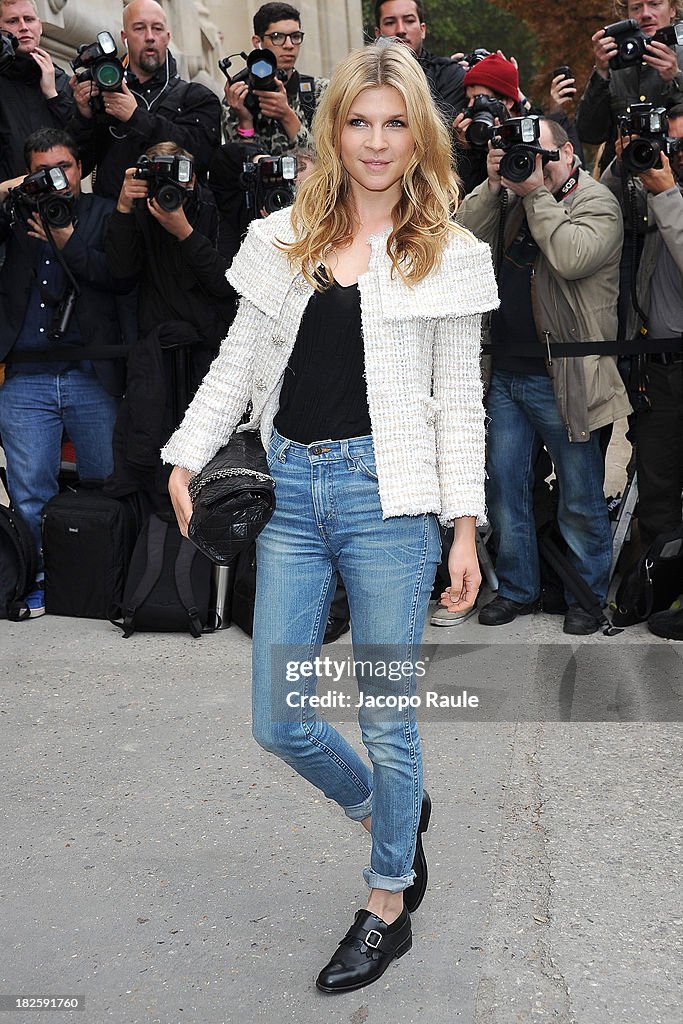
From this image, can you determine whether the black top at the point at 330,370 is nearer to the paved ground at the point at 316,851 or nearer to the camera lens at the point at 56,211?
the paved ground at the point at 316,851

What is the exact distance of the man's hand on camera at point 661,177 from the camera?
501 centimetres

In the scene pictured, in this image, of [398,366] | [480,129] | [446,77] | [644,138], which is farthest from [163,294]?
[398,366]

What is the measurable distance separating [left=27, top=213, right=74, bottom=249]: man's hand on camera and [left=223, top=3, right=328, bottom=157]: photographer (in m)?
0.99

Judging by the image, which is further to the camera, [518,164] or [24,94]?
[24,94]

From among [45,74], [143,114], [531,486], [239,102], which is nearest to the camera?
[531,486]

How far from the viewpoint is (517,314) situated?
17.8 ft

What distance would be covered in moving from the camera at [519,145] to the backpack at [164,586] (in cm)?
212

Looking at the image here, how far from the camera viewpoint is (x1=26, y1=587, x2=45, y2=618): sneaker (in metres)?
5.79

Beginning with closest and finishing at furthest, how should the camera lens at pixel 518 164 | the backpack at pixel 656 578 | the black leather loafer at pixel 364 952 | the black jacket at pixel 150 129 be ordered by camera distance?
the black leather loafer at pixel 364 952 < the camera lens at pixel 518 164 < the backpack at pixel 656 578 < the black jacket at pixel 150 129

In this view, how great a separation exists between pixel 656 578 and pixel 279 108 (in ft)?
9.36

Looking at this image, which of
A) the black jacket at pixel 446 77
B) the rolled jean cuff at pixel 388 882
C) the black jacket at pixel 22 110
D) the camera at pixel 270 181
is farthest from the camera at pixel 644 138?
the rolled jean cuff at pixel 388 882

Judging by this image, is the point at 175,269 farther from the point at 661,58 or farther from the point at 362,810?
the point at 362,810

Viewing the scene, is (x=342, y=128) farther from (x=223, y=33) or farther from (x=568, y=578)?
(x=223, y=33)

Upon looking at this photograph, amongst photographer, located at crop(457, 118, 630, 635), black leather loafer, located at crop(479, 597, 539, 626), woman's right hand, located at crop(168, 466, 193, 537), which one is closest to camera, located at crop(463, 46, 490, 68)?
photographer, located at crop(457, 118, 630, 635)
